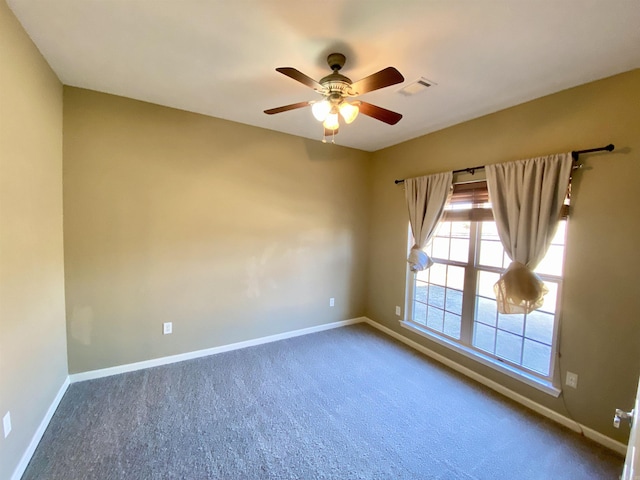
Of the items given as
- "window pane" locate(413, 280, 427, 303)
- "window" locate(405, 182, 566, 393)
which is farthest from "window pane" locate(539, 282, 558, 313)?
"window pane" locate(413, 280, 427, 303)

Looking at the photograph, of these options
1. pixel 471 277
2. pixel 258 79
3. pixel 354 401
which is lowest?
pixel 354 401

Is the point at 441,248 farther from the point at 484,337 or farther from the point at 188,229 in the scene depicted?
the point at 188,229

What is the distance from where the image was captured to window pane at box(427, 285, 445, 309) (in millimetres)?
3196

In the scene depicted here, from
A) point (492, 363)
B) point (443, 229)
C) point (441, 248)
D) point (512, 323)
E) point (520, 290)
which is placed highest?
point (443, 229)

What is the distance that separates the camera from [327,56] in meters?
1.85

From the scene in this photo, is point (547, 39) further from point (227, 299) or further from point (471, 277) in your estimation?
point (227, 299)

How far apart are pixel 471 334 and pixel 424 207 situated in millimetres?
1427

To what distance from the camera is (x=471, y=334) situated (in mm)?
2842

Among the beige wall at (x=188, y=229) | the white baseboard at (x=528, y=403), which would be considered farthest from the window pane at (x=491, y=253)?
the beige wall at (x=188, y=229)

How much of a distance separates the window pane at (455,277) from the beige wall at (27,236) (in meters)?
3.52

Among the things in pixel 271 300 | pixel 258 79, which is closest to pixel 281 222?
pixel 271 300

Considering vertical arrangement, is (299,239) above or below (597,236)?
below

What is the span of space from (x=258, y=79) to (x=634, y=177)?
2725mm

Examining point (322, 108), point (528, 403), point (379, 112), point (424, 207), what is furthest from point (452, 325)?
point (322, 108)
